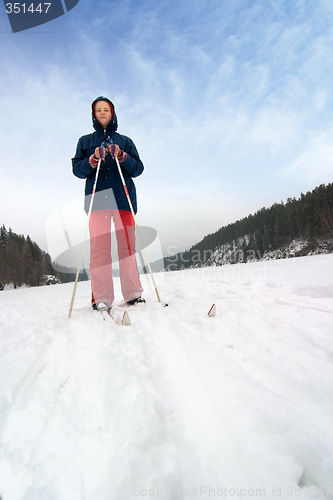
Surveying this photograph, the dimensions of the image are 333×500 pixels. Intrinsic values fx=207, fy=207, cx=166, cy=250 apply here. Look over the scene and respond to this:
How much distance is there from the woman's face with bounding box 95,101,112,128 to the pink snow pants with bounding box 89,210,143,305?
129 cm

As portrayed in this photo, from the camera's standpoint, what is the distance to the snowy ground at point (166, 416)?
564 millimetres

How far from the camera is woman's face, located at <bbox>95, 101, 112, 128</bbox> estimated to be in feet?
9.44

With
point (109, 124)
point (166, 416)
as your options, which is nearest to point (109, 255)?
point (109, 124)

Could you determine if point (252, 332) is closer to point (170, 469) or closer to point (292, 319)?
point (292, 319)

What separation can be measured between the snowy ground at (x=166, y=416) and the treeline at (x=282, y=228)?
1539 cm

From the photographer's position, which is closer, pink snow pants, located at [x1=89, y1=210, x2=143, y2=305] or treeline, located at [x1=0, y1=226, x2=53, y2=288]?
pink snow pants, located at [x1=89, y1=210, x2=143, y2=305]

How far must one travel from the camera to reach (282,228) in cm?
4844

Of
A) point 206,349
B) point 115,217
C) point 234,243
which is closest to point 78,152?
point 115,217

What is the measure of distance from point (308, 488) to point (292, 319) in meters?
1.35

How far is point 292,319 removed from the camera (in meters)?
1.73

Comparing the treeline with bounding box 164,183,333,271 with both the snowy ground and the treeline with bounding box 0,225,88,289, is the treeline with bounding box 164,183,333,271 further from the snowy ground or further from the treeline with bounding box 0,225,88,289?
the treeline with bounding box 0,225,88,289

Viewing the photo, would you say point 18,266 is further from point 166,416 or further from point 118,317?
point 166,416

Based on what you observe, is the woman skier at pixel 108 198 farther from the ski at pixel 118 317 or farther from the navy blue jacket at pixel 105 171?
the ski at pixel 118 317

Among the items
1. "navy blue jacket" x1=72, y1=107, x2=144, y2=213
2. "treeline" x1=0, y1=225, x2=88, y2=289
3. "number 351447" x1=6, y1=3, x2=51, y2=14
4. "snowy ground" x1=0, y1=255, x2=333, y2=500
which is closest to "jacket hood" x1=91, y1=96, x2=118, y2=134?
"navy blue jacket" x1=72, y1=107, x2=144, y2=213
